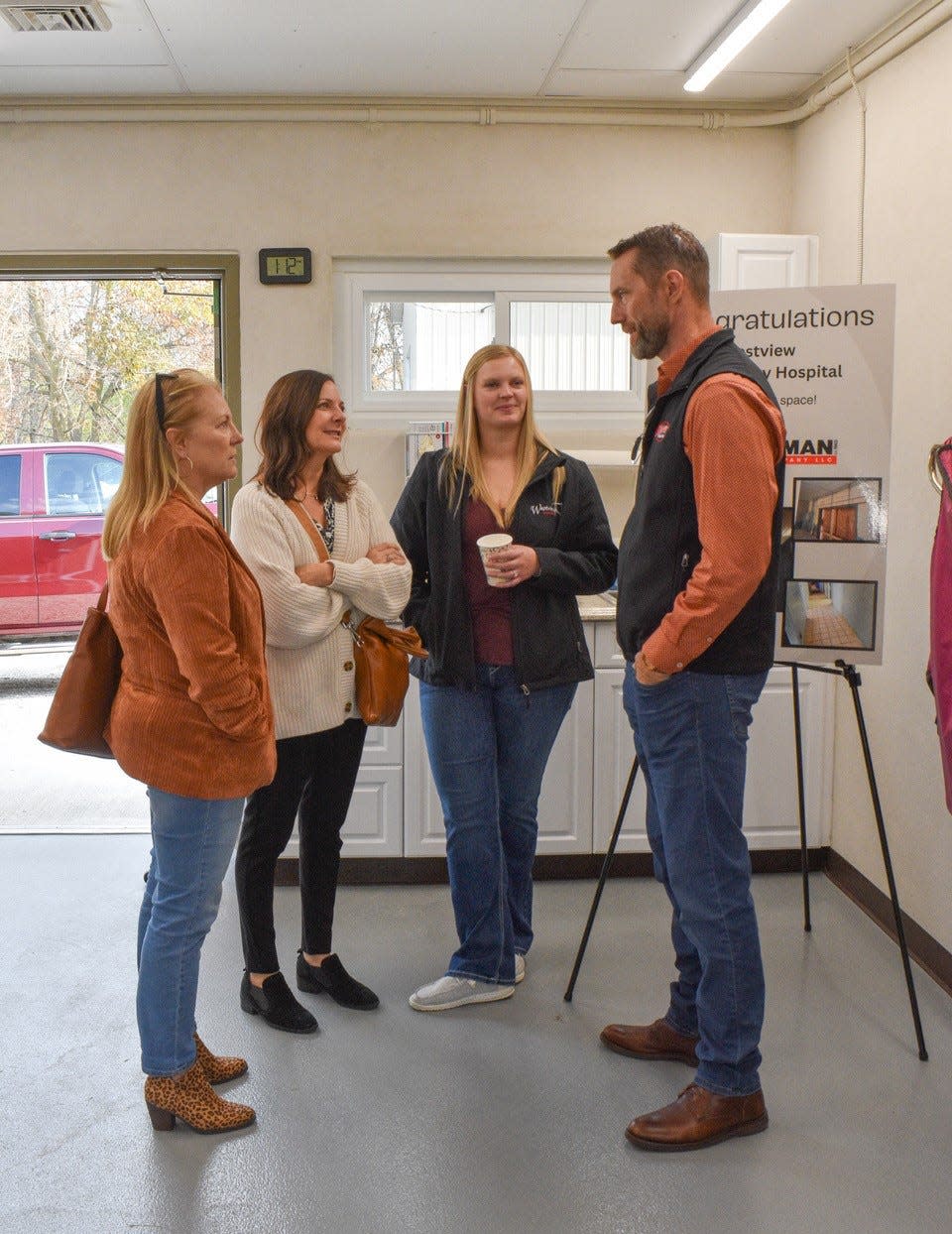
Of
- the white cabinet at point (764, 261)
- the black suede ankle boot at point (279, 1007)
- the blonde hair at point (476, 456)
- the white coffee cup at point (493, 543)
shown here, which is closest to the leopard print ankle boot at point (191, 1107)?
the black suede ankle boot at point (279, 1007)

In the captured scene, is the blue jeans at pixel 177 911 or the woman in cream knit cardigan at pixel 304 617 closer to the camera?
the blue jeans at pixel 177 911

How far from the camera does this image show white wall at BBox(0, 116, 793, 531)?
4.16m

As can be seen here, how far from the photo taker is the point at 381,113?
4.13m

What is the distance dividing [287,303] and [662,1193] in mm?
3187

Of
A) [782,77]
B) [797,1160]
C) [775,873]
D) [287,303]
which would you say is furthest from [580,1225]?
[782,77]

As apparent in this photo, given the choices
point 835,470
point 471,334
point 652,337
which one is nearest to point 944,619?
point 835,470

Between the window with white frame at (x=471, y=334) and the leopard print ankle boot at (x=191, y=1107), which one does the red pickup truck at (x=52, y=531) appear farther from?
the leopard print ankle boot at (x=191, y=1107)

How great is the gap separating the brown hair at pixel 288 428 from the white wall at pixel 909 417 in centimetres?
171

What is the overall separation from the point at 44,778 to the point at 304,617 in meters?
2.99

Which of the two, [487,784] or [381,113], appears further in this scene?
[381,113]

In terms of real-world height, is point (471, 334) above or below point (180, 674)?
above

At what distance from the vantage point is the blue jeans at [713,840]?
2.17 meters

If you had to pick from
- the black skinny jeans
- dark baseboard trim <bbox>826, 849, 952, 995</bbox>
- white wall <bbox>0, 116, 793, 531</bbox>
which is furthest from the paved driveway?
dark baseboard trim <bbox>826, 849, 952, 995</bbox>

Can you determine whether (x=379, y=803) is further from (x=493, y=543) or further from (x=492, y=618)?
(x=493, y=543)
